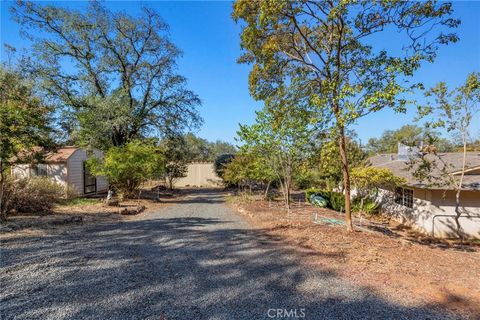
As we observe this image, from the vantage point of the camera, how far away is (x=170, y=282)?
12.9 feet

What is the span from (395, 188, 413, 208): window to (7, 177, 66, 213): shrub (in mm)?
14440

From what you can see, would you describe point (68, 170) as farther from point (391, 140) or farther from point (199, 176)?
point (391, 140)

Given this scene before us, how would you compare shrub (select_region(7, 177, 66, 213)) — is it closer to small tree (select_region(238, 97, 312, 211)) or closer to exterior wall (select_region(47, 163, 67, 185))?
exterior wall (select_region(47, 163, 67, 185))

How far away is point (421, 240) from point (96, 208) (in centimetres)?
1225

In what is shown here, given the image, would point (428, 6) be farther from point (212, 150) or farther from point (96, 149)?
point (212, 150)

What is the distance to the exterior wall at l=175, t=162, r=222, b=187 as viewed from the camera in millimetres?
27250

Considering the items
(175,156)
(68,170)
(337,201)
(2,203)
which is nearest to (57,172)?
(68,170)

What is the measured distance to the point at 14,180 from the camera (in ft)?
28.2

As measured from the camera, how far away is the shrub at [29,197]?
815 cm

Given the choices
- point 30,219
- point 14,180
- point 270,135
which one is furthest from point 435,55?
point 14,180

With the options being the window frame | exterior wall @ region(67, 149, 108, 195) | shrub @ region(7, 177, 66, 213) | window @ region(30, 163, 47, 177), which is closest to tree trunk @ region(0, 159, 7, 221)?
shrub @ region(7, 177, 66, 213)

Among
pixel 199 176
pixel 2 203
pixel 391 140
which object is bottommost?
pixel 199 176

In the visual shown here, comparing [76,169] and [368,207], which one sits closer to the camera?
[368,207]

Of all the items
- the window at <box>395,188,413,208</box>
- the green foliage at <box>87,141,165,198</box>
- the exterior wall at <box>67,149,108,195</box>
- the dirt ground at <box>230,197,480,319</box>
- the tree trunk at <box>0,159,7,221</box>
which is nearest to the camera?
the dirt ground at <box>230,197,480,319</box>
